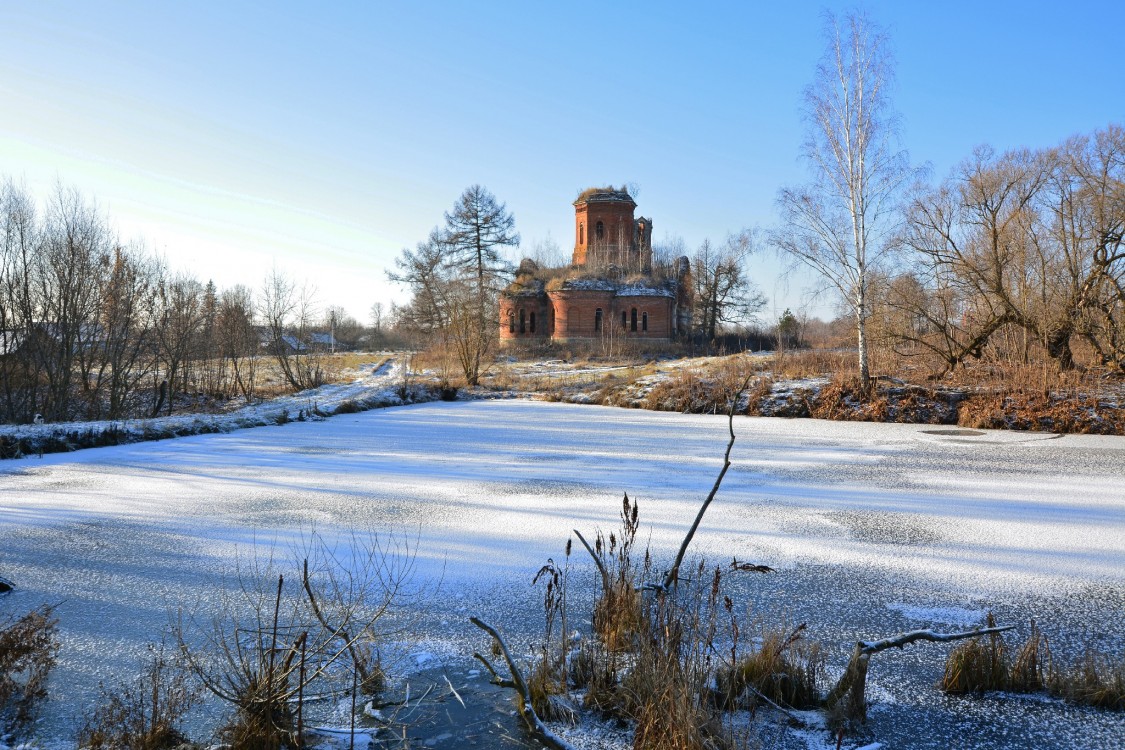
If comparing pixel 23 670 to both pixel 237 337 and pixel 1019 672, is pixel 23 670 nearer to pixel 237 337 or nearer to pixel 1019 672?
pixel 1019 672

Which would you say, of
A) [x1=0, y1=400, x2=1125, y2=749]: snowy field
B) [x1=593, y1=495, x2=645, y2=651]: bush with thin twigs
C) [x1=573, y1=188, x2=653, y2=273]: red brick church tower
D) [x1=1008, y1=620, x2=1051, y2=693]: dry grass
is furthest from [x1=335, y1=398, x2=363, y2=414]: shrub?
→ [x1=573, y1=188, x2=653, y2=273]: red brick church tower

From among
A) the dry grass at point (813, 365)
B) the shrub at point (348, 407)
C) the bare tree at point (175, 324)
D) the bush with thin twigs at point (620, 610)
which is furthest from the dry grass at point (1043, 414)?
the bare tree at point (175, 324)

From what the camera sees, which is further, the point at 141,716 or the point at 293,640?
the point at 293,640

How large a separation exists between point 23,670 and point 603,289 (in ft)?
135

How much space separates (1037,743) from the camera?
3.14 m

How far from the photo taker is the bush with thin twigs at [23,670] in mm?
3262

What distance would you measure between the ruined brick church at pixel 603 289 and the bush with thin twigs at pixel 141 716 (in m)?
40.3

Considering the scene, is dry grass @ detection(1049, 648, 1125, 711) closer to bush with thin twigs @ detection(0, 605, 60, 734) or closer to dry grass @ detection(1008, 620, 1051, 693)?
dry grass @ detection(1008, 620, 1051, 693)

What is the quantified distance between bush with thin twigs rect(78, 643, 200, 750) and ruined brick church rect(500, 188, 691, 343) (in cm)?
4033

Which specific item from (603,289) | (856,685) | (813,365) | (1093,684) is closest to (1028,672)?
(1093,684)

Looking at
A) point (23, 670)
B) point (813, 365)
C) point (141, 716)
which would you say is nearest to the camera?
point (141, 716)

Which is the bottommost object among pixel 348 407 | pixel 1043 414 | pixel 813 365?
pixel 1043 414

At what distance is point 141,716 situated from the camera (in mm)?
3018

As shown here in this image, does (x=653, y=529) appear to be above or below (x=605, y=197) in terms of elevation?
below
